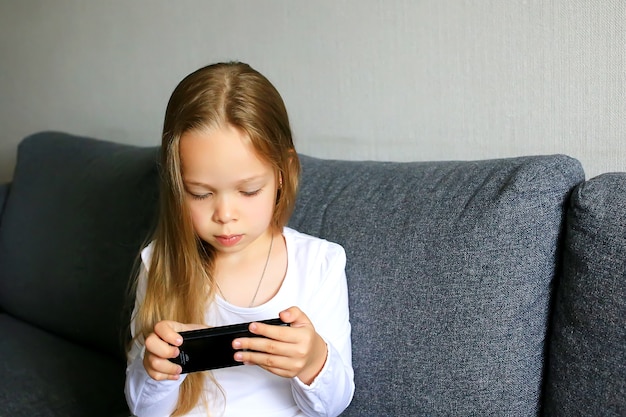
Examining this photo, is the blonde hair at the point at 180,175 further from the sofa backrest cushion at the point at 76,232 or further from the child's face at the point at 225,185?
the sofa backrest cushion at the point at 76,232

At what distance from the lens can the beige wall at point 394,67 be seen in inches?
52.1

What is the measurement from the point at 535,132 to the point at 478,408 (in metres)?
0.56

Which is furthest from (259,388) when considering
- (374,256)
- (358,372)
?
(374,256)

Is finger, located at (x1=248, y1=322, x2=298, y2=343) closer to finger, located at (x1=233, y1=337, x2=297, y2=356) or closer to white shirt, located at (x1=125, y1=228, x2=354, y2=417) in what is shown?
finger, located at (x1=233, y1=337, x2=297, y2=356)

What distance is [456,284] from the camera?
1.16 m

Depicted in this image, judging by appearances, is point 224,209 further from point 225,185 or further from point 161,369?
point 161,369

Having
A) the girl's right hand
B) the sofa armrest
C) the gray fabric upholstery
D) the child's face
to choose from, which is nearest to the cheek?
the child's face

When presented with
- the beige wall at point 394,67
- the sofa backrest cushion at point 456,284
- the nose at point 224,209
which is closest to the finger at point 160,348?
the nose at point 224,209

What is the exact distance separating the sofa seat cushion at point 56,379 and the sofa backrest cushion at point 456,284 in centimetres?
61

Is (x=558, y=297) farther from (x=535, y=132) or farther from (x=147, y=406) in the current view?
(x=147, y=406)

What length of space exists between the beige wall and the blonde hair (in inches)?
16.9

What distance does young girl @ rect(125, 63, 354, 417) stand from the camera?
111 cm

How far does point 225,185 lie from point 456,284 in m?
0.40

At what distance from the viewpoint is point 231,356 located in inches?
41.7
